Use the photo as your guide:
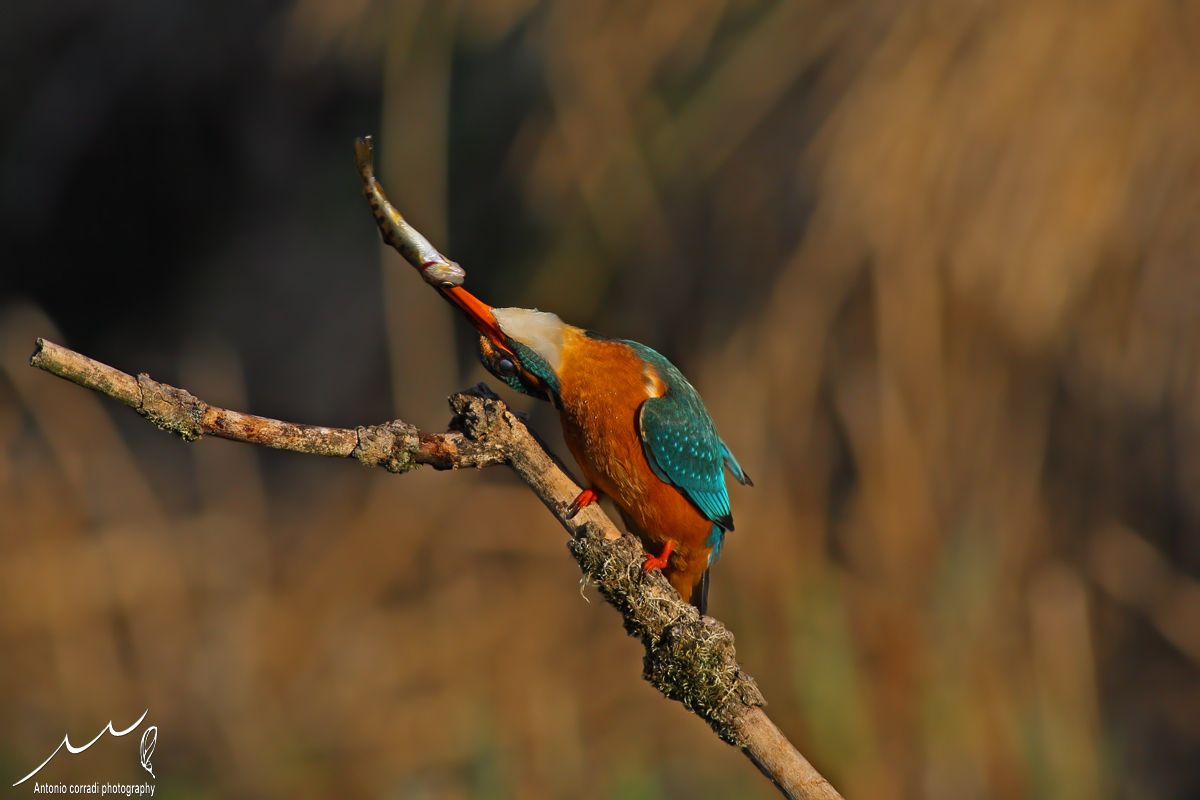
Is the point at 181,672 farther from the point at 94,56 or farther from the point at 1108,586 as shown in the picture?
the point at 1108,586

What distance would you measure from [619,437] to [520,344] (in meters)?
0.28

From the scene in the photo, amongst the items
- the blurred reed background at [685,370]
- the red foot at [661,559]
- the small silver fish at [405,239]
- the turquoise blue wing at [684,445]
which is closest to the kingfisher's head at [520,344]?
the small silver fish at [405,239]

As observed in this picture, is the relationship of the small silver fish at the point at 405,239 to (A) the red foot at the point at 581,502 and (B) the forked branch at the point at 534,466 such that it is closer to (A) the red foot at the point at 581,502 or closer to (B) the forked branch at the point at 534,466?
(B) the forked branch at the point at 534,466

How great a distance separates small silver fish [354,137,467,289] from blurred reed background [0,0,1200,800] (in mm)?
1780

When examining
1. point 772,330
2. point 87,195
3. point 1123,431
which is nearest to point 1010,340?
point 1123,431

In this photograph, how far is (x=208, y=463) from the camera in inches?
130

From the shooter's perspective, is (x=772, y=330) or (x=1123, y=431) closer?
(x=1123, y=431)

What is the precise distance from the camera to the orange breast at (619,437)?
60.0 inches

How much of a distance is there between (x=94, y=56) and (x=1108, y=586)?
431 centimetres

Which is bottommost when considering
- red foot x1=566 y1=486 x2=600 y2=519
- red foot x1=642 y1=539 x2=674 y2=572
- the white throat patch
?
red foot x1=642 y1=539 x2=674 y2=572

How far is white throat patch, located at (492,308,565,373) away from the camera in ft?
4.60
